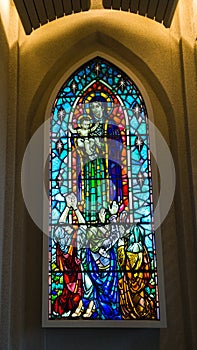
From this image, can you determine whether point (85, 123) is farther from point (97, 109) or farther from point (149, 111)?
point (149, 111)

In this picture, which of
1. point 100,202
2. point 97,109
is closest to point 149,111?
point 97,109

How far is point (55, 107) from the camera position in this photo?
663 cm

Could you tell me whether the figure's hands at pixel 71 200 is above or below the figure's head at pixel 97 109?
Answer: below

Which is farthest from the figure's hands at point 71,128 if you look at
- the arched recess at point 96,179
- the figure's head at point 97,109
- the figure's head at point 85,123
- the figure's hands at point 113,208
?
the figure's hands at point 113,208

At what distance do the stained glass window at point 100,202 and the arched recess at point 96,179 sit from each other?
0.01m

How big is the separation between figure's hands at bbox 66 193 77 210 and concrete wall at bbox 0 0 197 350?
477 millimetres

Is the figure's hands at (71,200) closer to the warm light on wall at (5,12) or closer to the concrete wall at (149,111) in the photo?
the concrete wall at (149,111)

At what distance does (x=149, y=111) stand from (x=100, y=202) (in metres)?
1.26

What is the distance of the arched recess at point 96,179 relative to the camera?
584 centimetres

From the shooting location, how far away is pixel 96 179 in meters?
6.30

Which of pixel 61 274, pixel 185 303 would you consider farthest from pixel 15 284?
pixel 185 303

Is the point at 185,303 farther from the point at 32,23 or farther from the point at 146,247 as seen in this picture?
the point at 32,23

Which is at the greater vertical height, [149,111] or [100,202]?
[149,111]

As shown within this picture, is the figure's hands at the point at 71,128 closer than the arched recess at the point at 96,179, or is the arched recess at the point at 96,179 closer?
the arched recess at the point at 96,179
